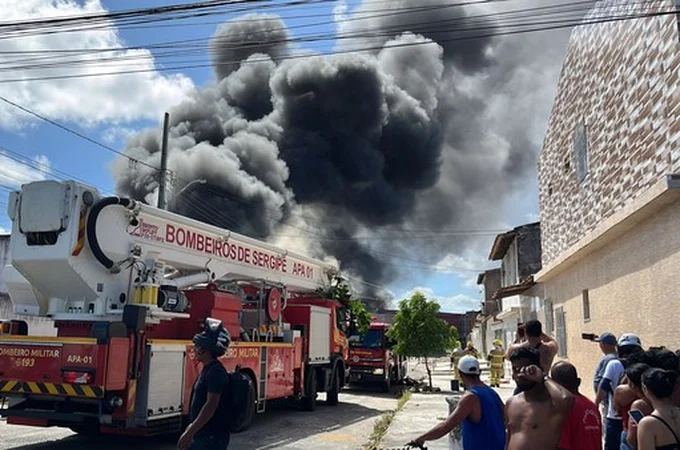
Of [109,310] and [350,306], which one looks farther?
[350,306]

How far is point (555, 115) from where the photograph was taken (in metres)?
14.4

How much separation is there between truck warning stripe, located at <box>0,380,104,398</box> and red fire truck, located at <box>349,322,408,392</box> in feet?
36.5

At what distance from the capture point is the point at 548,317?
50.4 feet

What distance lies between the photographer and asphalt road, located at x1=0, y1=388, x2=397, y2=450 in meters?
8.14

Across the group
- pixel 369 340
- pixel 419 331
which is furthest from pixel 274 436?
pixel 419 331

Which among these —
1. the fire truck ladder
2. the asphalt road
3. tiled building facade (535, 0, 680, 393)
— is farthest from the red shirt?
the fire truck ladder

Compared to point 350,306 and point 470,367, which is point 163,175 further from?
point 470,367

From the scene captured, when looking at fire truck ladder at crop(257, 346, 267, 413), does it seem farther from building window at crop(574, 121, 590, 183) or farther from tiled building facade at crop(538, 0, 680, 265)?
building window at crop(574, 121, 590, 183)

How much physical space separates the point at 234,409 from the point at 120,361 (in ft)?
10.1

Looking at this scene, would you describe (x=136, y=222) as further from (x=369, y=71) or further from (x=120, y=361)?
(x=369, y=71)

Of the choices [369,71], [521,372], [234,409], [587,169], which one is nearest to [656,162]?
[587,169]

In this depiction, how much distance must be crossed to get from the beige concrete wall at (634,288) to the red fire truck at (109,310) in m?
4.70

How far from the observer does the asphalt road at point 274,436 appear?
8138 mm

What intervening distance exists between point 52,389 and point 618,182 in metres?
7.91
